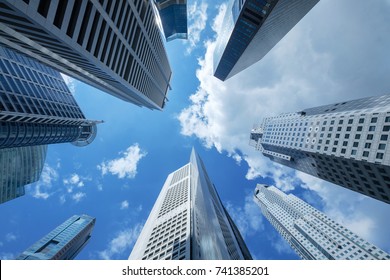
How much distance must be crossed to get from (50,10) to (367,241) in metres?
167

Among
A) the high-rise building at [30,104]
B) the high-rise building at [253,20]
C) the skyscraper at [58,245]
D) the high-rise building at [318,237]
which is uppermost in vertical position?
the high-rise building at [253,20]

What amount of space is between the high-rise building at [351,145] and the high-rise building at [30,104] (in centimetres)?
9932

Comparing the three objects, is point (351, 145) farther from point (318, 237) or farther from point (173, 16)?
point (173, 16)

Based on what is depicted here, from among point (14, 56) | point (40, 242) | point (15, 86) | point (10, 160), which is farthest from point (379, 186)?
point (40, 242)

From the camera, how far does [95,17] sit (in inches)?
1298

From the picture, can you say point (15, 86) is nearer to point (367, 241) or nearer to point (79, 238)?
point (79, 238)

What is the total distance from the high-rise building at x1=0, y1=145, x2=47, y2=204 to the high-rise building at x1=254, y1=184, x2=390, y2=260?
17863cm

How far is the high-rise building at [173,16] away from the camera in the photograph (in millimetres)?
122125

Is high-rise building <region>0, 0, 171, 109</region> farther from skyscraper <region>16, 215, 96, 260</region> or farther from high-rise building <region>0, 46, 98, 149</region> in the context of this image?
skyscraper <region>16, 215, 96, 260</region>

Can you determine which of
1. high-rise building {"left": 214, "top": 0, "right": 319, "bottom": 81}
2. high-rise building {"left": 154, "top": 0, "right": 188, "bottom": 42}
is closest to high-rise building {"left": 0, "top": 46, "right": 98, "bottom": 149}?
high-rise building {"left": 154, "top": 0, "right": 188, "bottom": 42}

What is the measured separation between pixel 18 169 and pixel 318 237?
186129 millimetres

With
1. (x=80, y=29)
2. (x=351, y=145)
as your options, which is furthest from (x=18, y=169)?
(x=351, y=145)

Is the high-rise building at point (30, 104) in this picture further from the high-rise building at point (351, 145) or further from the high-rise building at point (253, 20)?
the high-rise building at point (351, 145)

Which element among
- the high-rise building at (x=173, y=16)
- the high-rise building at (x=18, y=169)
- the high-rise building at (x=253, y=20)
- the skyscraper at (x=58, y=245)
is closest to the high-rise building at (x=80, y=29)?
the high-rise building at (x=253, y=20)
